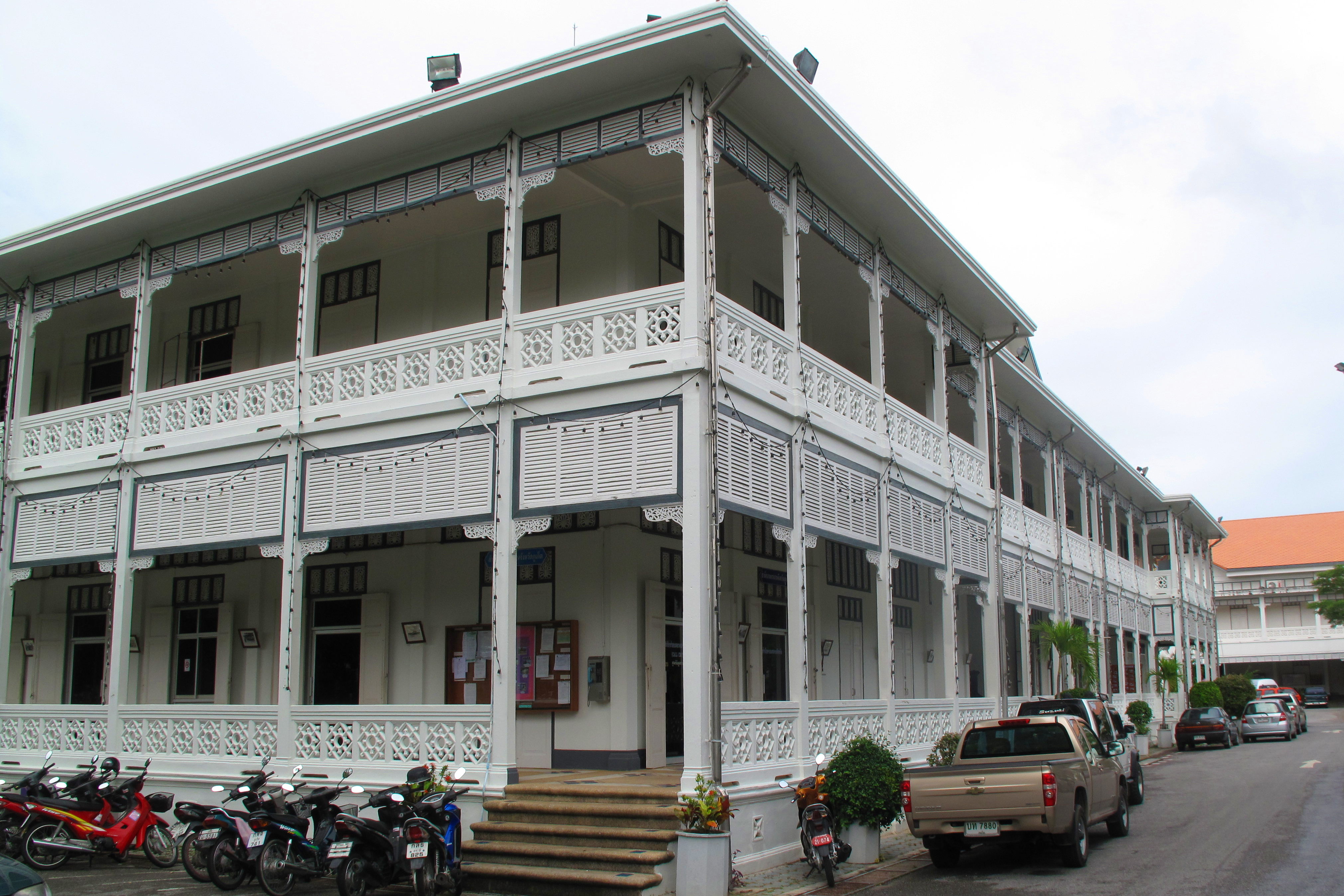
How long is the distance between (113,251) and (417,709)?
29.5 ft

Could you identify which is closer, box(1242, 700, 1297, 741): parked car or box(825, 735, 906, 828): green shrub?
box(825, 735, 906, 828): green shrub

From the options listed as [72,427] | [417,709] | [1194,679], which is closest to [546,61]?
[417,709]

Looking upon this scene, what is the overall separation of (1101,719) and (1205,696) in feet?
82.6

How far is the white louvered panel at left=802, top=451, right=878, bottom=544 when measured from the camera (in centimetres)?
1366

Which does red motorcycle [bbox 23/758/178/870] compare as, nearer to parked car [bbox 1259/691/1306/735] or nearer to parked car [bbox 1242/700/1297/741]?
parked car [bbox 1242/700/1297/741]

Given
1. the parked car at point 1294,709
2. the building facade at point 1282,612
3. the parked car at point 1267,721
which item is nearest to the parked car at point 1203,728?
the parked car at point 1267,721

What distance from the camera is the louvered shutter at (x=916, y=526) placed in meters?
16.2

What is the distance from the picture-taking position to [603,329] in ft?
40.5

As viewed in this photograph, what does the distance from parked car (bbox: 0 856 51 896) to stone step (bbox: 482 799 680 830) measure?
5.06 meters

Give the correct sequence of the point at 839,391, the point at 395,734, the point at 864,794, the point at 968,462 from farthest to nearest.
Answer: the point at 968,462 < the point at 839,391 < the point at 395,734 < the point at 864,794

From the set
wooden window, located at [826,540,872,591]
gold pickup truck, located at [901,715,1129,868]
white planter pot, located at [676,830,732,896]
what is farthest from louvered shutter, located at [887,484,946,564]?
white planter pot, located at [676,830,732,896]

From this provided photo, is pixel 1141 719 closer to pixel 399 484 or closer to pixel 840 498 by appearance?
pixel 840 498

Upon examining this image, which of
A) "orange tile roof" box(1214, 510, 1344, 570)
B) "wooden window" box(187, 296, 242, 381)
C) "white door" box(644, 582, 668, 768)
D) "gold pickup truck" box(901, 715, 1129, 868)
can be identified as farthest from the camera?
"orange tile roof" box(1214, 510, 1344, 570)

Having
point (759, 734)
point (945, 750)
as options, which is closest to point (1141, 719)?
point (945, 750)
